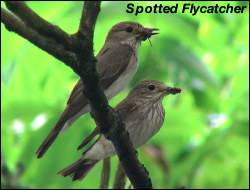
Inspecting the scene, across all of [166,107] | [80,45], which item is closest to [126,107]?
[166,107]

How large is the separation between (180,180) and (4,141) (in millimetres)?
1950

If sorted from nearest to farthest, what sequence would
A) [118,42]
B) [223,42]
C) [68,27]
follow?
1. [118,42]
2. [68,27]
3. [223,42]

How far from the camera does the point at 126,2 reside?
544cm

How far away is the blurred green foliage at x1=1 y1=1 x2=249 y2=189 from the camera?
17.6 feet

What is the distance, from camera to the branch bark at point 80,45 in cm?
220

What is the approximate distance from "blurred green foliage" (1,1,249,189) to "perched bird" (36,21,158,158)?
2.03 feet

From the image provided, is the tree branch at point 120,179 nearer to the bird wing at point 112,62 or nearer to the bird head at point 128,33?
the bird wing at point 112,62

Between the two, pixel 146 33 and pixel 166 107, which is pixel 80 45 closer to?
pixel 146 33

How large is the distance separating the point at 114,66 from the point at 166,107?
1.96m

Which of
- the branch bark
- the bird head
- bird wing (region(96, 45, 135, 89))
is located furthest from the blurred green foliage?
the branch bark

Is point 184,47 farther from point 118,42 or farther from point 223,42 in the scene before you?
point 223,42

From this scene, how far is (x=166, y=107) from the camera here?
20.3 ft

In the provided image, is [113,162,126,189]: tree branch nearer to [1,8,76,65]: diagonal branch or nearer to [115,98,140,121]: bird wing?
[115,98,140,121]: bird wing

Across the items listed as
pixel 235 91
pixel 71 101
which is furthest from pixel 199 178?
pixel 71 101
